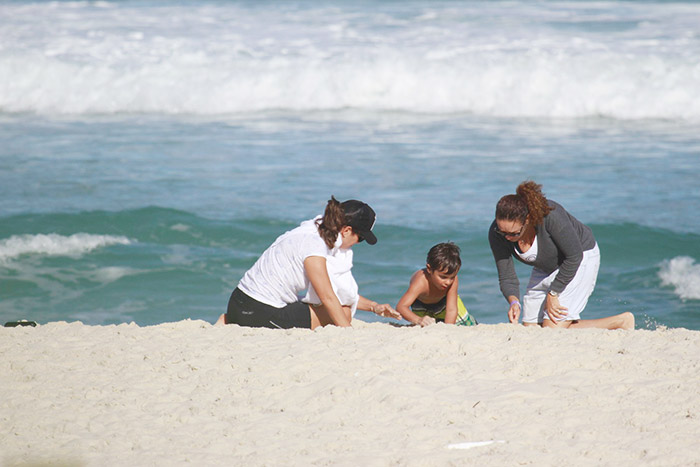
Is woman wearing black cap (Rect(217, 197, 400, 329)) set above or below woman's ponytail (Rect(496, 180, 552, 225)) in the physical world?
below

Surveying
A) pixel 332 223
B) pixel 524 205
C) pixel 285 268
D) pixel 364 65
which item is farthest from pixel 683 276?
pixel 364 65

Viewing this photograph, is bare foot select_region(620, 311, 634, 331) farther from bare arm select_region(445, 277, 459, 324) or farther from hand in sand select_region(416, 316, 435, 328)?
hand in sand select_region(416, 316, 435, 328)

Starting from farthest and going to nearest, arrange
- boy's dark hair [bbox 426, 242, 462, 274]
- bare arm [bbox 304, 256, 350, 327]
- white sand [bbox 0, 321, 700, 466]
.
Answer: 1. boy's dark hair [bbox 426, 242, 462, 274]
2. bare arm [bbox 304, 256, 350, 327]
3. white sand [bbox 0, 321, 700, 466]

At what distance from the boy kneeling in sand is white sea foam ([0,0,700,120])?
11.1 metres

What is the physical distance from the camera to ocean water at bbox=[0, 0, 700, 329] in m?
8.81

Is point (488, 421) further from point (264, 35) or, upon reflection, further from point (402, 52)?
point (264, 35)

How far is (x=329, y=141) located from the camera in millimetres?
14305

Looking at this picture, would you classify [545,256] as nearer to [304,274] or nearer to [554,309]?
[554,309]

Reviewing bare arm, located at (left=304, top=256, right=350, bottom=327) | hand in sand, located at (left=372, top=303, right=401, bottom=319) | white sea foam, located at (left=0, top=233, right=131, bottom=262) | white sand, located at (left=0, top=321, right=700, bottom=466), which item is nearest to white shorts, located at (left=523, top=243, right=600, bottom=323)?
white sand, located at (left=0, top=321, right=700, bottom=466)

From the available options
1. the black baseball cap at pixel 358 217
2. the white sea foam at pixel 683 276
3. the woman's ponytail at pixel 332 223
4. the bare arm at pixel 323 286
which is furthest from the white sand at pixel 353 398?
the white sea foam at pixel 683 276

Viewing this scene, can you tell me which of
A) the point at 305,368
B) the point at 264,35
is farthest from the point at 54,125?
the point at 305,368

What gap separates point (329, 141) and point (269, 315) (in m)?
8.91

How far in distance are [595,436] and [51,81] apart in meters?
17.2

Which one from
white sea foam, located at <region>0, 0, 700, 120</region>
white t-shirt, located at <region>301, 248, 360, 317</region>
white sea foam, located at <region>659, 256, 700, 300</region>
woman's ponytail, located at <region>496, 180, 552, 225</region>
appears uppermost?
white sea foam, located at <region>0, 0, 700, 120</region>
